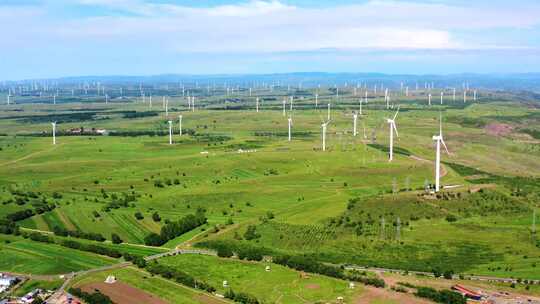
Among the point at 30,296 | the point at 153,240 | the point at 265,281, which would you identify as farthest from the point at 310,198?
the point at 30,296

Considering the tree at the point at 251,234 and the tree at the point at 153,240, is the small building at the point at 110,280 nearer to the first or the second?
the tree at the point at 153,240

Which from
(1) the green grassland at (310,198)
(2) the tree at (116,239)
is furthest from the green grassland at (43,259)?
(2) the tree at (116,239)

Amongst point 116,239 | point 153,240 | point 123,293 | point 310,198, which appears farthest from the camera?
point 310,198

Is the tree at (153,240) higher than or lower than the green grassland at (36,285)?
higher

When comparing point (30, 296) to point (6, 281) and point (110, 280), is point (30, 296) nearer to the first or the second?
point (6, 281)

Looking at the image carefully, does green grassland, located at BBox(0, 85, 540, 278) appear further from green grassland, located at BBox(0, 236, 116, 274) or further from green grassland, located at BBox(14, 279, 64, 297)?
green grassland, located at BBox(14, 279, 64, 297)

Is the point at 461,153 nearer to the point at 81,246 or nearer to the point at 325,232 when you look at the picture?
the point at 325,232
